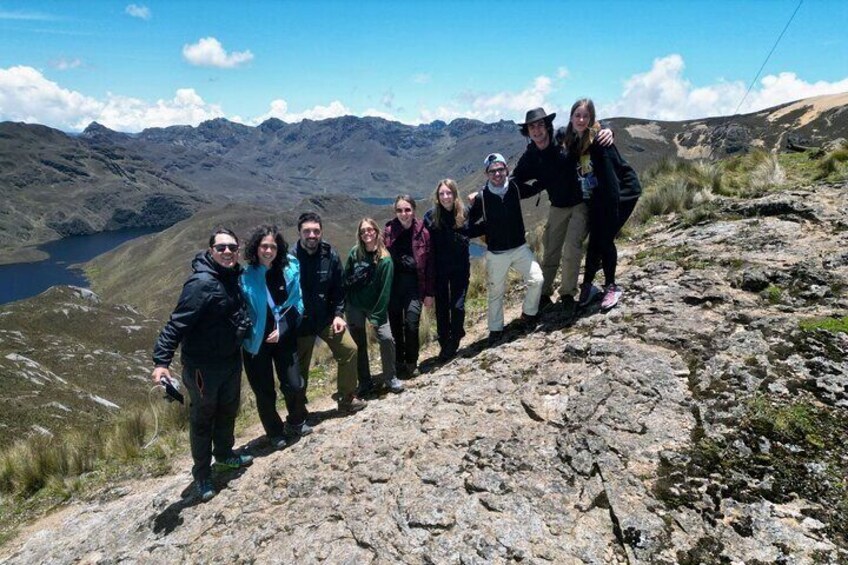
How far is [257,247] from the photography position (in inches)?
212

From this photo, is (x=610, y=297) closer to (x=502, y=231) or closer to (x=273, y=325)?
(x=502, y=231)

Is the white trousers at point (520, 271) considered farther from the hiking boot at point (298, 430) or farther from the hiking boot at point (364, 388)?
the hiking boot at point (298, 430)

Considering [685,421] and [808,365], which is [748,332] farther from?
[685,421]

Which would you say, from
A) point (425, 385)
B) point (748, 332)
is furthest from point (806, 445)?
point (425, 385)

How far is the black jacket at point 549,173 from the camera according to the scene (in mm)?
5953

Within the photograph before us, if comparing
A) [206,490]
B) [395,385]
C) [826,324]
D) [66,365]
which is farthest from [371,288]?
[66,365]

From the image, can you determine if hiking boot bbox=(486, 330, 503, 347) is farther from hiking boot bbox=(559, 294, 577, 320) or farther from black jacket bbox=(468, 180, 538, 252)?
black jacket bbox=(468, 180, 538, 252)

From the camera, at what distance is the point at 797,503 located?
10.3 feet

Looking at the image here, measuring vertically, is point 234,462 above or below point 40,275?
above

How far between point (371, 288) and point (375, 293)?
9cm

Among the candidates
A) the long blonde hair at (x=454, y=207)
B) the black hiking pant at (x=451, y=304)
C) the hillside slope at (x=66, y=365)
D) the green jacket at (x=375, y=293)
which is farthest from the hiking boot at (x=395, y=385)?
the hillside slope at (x=66, y=365)

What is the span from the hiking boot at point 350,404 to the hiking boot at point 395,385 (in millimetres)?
417

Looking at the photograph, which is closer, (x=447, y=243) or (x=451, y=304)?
(x=447, y=243)

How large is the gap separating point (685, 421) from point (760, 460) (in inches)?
22.8
